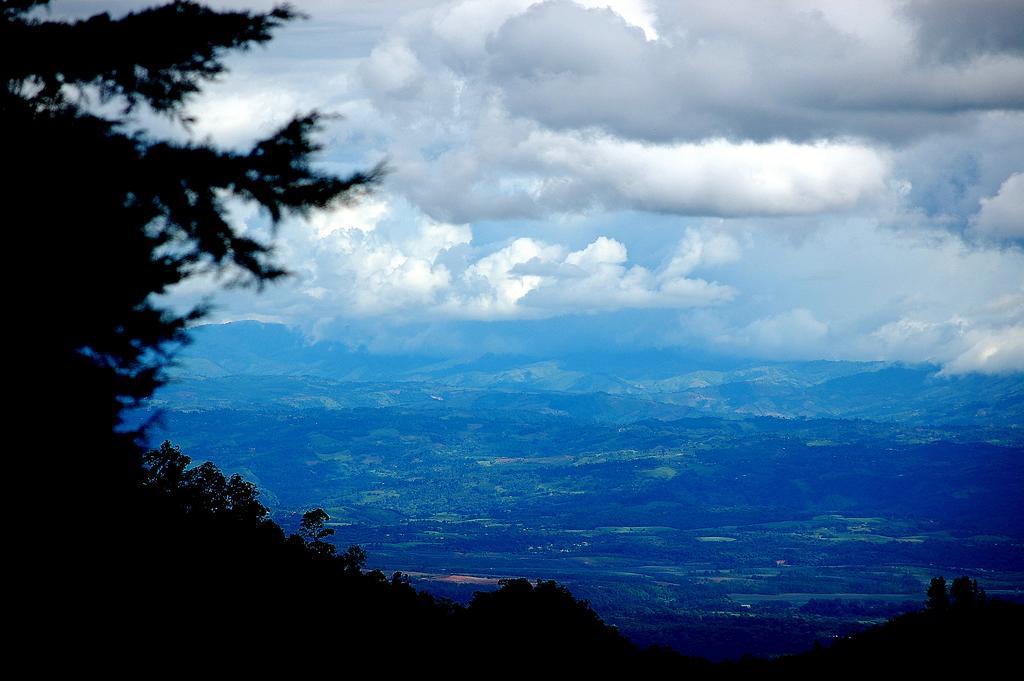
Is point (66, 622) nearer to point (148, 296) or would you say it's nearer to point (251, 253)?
point (148, 296)

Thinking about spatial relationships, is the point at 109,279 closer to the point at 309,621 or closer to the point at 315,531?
the point at 309,621

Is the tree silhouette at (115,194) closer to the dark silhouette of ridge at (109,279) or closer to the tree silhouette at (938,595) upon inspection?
the dark silhouette of ridge at (109,279)

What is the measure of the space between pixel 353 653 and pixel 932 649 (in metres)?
31.5

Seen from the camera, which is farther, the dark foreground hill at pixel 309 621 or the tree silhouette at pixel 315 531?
the tree silhouette at pixel 315 531

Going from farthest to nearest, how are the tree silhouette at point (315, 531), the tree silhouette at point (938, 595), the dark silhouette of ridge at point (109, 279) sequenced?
the tree silhouette at point (315, 531), the tree silhouette at point (938, 595), the dark silhouette of ridge at point (109, 279)

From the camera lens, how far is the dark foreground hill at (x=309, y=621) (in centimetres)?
1196

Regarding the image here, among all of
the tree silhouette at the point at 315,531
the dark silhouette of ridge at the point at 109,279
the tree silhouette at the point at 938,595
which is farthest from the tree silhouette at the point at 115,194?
the tree silhouette at the point at 938,595

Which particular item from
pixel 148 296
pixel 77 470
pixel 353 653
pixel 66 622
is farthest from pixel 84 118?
pixel 353 653

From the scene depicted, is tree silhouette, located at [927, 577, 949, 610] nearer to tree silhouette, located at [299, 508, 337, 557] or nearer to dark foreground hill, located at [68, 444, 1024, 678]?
dark foreground hill, located at [68, 444, 1024, 678]

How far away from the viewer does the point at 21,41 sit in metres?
11.5

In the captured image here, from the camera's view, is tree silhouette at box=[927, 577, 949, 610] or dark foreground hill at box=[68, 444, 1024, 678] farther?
tree silhouette at box=[927, 577, 949, 610]

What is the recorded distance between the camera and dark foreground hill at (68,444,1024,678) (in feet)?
39.2

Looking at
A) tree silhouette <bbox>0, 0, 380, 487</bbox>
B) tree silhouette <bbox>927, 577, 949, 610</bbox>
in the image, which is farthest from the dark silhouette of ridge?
tree silhouette <bbox>927, 577, 949, 610</bbox>

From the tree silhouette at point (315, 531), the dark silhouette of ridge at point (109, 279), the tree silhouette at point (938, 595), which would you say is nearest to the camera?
the dark silhouette of ridge at point (109, 279)
